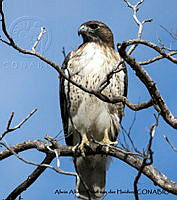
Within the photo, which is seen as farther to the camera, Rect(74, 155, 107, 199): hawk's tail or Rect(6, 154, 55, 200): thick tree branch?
Rect(74, 155, 107, 199): hawk's tail

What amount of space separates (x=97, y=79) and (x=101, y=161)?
4.72 ft

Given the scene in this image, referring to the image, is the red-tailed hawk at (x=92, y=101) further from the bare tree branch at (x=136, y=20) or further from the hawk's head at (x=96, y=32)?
the bare tree branch at (x=136, y=20)

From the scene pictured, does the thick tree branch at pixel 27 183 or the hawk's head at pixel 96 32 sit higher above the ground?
the hawk's head at pixel 96 32

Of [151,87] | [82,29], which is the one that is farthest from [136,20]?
[82,29]

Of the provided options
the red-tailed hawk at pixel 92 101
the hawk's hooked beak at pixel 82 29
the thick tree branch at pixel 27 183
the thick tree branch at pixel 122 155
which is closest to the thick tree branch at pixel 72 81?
the thick tree branch at pixel 122 155

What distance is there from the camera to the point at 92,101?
6.44 m

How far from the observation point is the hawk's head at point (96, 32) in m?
7.04

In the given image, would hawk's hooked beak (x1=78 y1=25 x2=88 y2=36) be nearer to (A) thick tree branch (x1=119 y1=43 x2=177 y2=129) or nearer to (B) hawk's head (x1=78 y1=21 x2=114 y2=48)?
(B) hawk's head (x1=78 y1=21 x2=114 y2=48)

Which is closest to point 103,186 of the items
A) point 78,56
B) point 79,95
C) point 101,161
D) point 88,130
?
point 101,161

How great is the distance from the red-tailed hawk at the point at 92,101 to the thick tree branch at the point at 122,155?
0.50 m

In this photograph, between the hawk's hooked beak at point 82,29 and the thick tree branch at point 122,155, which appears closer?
the thick tree branch at point 122,155

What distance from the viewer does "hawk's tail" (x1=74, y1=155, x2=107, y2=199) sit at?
6797 mm

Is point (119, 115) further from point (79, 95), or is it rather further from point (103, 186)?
point (103, 186)

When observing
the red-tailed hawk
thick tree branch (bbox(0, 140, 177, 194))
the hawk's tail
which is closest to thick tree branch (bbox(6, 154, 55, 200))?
thick tree branch (bbox(0, 140, 177, 194))
